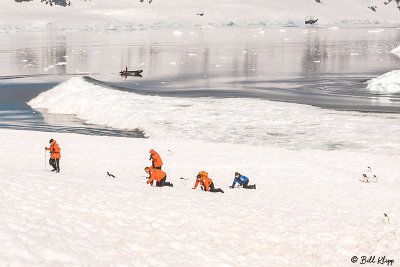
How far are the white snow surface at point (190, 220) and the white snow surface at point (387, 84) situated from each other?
2214 centimetres

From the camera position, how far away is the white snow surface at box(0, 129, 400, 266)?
809cm

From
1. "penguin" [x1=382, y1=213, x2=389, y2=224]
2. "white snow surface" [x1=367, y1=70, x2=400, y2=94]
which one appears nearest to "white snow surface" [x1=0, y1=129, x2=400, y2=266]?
"penguin" [x1=382, y1=213, x2=389, y2=224]

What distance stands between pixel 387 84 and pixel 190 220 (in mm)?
30158

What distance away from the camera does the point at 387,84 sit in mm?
36094

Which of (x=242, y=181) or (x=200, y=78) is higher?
(x=200, y=78)

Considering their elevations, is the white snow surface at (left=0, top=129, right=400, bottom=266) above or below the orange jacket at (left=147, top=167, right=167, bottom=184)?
below

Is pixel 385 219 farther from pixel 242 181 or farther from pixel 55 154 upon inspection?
pixel 55 154

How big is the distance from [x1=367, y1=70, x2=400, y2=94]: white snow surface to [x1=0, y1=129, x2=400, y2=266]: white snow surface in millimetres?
22137

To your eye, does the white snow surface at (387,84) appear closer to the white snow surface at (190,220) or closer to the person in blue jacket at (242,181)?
the white snow surface at (190,220)

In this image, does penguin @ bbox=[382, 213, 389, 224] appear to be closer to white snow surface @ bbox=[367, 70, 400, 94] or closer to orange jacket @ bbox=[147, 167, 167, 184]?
orange jacket @ bbox=[147, 167, 167, 184]

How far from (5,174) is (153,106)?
18.8 m

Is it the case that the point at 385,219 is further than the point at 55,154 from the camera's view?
No

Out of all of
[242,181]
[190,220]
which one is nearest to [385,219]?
[242,181]

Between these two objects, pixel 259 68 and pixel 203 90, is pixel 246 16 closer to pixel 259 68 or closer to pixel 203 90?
pixel 259 68
